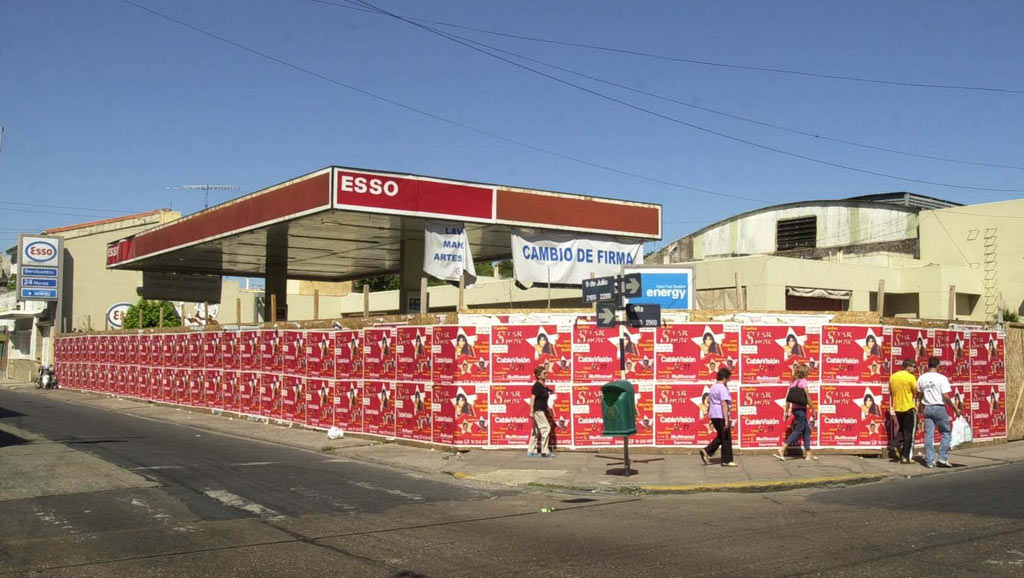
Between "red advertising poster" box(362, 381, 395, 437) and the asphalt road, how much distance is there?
14.2 feet

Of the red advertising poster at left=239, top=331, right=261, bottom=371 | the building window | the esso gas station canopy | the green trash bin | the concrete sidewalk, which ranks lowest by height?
the concrete sidewalk

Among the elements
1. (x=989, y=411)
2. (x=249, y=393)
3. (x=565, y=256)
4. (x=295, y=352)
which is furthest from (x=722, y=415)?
(x=249, y=393)

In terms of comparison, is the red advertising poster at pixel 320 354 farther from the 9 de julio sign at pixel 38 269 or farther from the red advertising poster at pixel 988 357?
the 9 de julio sign at pixel 38 269

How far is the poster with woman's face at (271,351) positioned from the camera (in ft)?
75.7

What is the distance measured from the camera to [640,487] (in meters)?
12.6

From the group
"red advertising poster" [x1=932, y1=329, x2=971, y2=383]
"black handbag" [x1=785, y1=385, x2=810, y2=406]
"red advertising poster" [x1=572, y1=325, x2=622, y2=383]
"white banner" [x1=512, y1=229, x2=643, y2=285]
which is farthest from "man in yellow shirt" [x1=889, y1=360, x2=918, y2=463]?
"white banner" [x1=512, y1=229, x2=643, y2=285]

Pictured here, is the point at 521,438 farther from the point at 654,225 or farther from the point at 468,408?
the point at 654,225

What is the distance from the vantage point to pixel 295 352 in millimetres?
22250

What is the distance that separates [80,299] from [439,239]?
4536 centimetres

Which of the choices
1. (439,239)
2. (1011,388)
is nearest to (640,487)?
(439,239)

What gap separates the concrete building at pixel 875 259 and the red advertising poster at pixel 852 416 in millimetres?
10300

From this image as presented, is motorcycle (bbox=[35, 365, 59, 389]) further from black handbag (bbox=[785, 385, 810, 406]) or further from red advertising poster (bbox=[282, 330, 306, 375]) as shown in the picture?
black handbag (bbox=[785, 385, 810, 406])

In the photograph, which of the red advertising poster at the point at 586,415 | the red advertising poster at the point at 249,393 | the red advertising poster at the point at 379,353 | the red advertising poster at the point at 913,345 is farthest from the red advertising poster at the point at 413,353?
the red advertising poster at the point at 913,345

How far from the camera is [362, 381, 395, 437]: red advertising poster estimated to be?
18.6 meters
